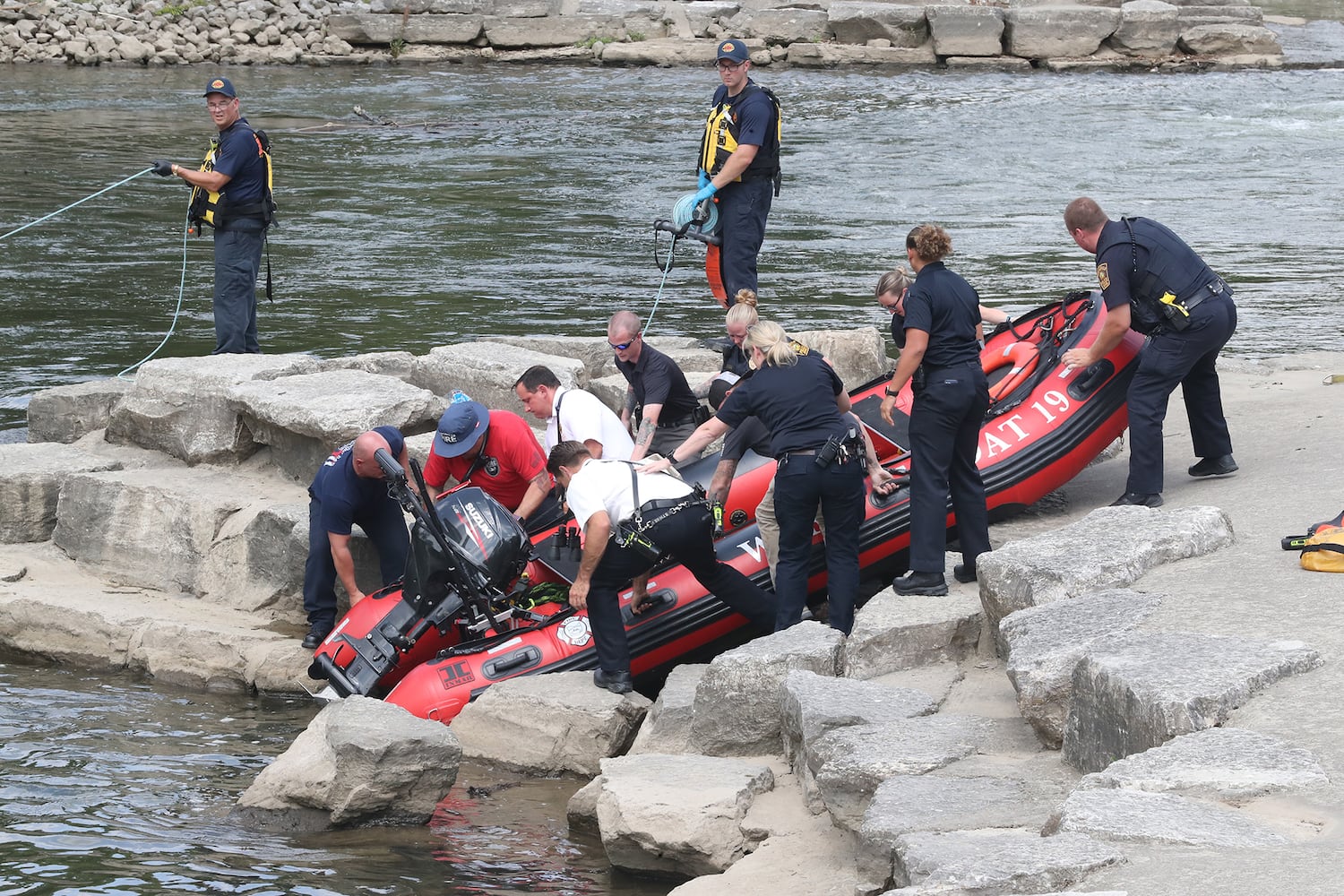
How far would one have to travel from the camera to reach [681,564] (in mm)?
7191

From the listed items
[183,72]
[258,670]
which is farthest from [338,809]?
[183,72]

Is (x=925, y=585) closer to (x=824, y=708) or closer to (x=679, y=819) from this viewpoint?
(x=824, y=708)

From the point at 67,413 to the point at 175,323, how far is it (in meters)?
3.61

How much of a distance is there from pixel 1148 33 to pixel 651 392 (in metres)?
25.6

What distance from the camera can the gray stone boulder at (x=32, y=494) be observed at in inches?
352

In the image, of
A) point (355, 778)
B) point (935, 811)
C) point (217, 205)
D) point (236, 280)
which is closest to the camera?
point (935, 811)


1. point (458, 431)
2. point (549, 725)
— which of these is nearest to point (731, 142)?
point (458, 431)

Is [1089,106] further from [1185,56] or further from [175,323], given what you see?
[175,323]

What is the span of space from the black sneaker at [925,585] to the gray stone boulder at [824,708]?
0.90 meters

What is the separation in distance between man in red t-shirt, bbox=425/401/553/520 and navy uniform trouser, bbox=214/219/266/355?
3.01 meters

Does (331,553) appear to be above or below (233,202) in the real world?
below

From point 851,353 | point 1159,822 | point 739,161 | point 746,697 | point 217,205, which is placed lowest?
point 746,697

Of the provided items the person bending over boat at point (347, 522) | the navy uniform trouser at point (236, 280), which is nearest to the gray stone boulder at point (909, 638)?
the person bending over boat at point (347, 522)

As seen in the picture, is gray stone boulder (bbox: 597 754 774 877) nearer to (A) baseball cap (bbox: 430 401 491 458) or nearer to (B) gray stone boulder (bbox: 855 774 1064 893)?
(B) gray stone boulder (bbox: 855 774 1064 893)
